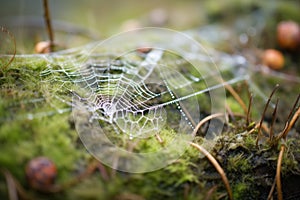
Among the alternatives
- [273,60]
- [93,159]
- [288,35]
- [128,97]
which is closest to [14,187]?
[93,159]

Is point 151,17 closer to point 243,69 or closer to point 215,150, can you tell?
point 243,69

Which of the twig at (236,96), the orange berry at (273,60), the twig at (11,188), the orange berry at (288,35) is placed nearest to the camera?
the twig at (11,188)

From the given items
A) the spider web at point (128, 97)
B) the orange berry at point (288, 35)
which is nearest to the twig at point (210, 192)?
the spider web at point (128, 97)

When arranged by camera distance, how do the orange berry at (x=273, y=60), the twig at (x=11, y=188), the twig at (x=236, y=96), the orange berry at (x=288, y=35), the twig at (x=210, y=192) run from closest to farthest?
the twig at (x=11, y=188)
the twig at (x=210, y=192)
the twig at (x=236, y=96)
the orange berry at (x=273, y=60)
the orange berry at (x=288, y=35)

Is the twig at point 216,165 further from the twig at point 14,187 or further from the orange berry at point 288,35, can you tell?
the orange berry at point 288,35

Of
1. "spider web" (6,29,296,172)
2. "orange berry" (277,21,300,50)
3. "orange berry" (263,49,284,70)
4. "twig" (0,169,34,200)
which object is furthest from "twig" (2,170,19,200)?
"orange berry" (277,21,300,50)

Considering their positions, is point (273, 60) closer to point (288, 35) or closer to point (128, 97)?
point (288, 35)
